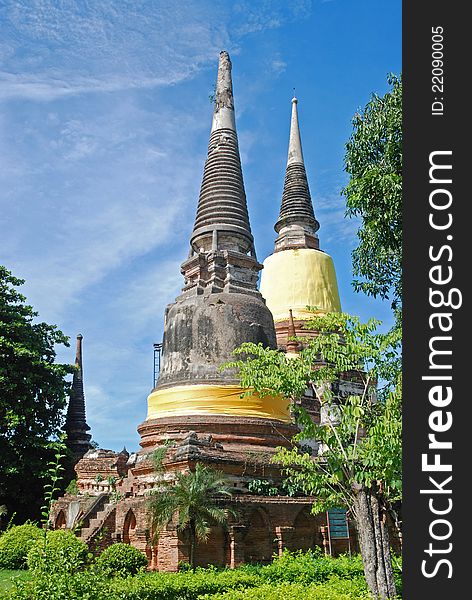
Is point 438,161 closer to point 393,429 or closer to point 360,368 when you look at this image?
point 393,429

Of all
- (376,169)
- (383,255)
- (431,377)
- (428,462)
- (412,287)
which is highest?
(376,169)

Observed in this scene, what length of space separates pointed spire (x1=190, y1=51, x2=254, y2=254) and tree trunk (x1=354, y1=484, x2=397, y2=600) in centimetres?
1228

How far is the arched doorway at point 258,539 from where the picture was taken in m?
15.5

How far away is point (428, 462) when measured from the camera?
3.94 metres

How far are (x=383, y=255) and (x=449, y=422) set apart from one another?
9.33 meters

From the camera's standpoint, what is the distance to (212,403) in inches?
702

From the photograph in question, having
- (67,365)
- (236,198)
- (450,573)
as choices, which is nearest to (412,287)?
(450,573)

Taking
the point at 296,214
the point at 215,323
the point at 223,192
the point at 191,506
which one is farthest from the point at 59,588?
the point at 296,214

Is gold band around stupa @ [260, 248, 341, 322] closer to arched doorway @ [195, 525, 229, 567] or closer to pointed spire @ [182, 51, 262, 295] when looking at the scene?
pointed spire @ [182, 51, 262, 295]

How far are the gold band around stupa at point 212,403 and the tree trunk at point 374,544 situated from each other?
24.2 feet

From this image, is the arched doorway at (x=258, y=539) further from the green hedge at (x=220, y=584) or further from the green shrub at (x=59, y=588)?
the green shrub at (x=59, y=588)

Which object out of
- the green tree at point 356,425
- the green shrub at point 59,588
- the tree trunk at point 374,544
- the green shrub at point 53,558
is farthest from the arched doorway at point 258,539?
the green shrub at point 59,588

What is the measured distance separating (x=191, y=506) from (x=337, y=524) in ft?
18.4

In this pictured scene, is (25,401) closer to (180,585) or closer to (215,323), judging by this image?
(215,323)
